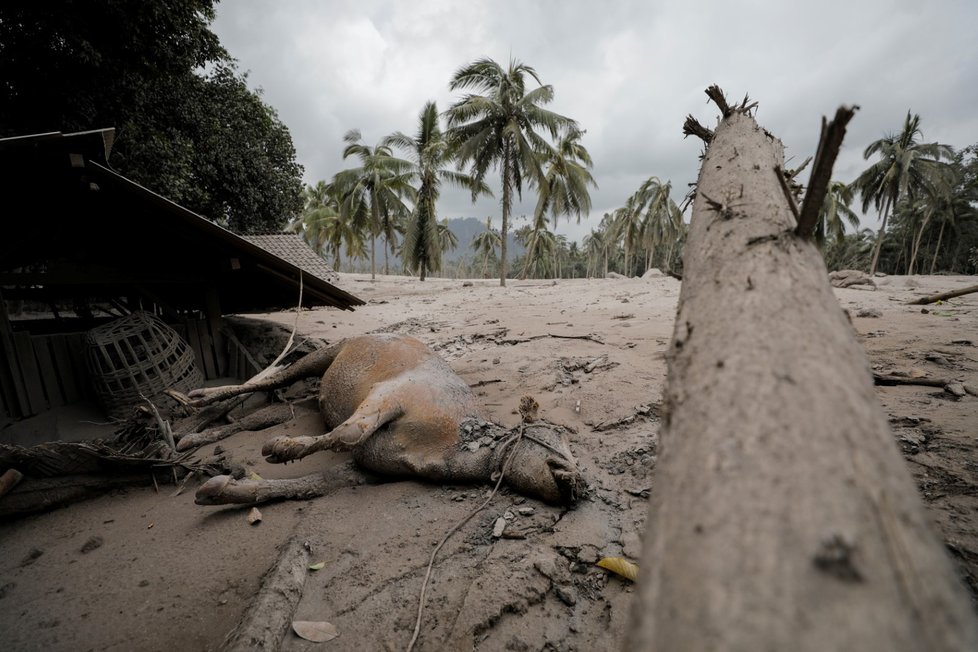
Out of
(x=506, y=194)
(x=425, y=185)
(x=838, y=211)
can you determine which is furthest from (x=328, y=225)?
(x=838, y=211)

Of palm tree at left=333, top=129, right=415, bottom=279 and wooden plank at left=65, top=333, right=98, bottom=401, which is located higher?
palm tree at left=333, top=129, right=415, bottom=279

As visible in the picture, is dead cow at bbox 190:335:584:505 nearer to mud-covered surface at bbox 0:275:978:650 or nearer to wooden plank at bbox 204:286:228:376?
mud-covered surface at bbox 0:275:978:650

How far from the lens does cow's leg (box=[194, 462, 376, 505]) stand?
99.6 inches

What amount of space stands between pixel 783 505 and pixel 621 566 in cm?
150

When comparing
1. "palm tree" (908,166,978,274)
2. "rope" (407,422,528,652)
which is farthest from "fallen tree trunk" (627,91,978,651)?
"palm tree" (908,166,978,274)

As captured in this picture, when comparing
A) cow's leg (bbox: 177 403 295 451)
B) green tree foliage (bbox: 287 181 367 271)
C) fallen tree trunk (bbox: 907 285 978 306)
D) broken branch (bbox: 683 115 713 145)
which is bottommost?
cow's leg (bbox: 177 403 295 451)

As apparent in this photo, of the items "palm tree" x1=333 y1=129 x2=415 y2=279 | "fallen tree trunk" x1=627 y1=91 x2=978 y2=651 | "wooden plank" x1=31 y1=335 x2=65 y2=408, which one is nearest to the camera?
"fallen tree trunk" x1=627 y1=91 x2=978 y2=651

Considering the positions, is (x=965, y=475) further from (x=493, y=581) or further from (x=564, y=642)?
(x=493, y=581)

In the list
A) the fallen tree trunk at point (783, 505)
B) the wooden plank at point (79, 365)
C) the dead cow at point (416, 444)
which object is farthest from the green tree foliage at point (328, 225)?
the fallen tree trunk at point (783, 505)

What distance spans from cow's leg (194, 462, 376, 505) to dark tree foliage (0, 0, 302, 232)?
9.44m

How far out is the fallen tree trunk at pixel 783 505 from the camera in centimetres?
55

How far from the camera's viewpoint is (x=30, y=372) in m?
4.76

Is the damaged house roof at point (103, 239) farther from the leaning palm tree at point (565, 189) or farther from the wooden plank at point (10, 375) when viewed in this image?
the leaning palm tree at point (565, 189)

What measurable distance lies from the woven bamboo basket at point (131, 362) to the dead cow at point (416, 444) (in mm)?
2975
